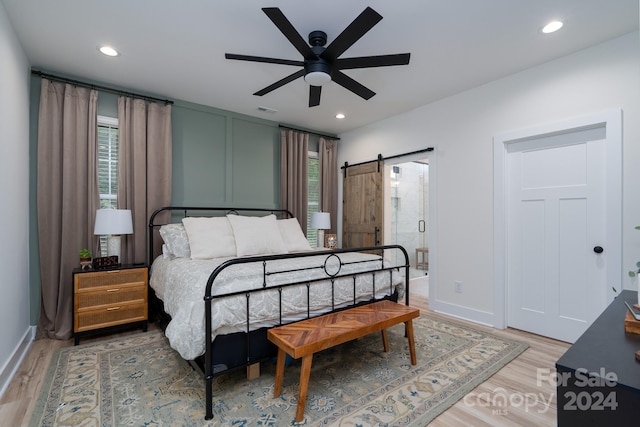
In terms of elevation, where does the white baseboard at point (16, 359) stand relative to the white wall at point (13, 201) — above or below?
below

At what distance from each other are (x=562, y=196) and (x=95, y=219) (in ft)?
15.0

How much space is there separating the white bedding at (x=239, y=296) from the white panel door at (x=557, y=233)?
151 centimetres

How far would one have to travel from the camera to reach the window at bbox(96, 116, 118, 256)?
10.8ft

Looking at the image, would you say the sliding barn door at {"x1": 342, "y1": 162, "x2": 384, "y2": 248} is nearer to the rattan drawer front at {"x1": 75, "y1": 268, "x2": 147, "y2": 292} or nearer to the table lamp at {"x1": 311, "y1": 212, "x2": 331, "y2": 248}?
the table lamp at {"x1": 311, "y1": 212, "x2": 331, "y2": 248}

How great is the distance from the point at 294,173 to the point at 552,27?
3271mm

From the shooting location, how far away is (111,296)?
9.46ft

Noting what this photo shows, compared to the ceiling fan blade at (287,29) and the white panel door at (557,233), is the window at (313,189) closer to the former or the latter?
the white panel door at (557,233)

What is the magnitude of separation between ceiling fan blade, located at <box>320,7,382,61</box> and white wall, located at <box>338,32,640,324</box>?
2.11 m

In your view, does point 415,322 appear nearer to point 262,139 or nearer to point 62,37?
point 262,139

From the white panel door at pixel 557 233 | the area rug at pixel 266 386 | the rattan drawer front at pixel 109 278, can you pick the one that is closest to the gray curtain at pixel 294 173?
the rattan drawer front at pixel 109 278

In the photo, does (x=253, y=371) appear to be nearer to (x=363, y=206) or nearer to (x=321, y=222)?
(x=321, y=222)

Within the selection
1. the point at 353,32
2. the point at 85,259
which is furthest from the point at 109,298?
the point at 353,32

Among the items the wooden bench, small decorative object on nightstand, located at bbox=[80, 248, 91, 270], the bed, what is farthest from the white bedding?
small decorative object on nightstand, located at bbox=[80, 248, 91, 270]

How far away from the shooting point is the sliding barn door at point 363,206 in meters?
4.55
